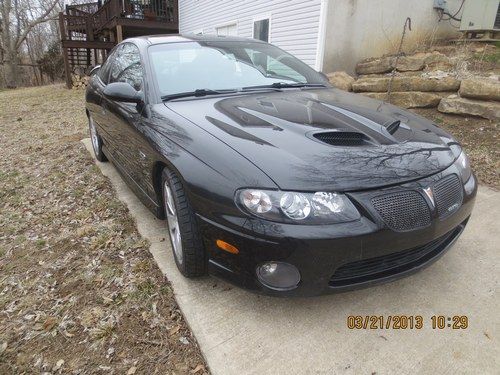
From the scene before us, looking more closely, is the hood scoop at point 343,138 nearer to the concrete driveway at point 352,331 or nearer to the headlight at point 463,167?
the headlight at point 463,167

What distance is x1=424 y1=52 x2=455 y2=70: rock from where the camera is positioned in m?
6.54

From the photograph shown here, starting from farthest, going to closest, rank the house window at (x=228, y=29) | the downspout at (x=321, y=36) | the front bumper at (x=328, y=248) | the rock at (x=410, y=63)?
1. the house window at (x=228, y=29)
2. the downspout at (x=321, y=36)
3. the rock at (x=410, y=63)
4. the front bumper at (x=328, y=248)

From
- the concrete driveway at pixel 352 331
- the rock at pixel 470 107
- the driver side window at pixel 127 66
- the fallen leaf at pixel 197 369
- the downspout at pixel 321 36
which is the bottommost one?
the fallen leaf at pixel 197 369

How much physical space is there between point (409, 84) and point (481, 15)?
11.4 feet

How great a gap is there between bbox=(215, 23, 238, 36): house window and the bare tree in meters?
18.5

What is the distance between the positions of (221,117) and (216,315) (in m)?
1.18

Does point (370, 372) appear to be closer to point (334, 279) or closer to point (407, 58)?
point (334, 279)

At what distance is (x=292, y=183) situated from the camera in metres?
1.75

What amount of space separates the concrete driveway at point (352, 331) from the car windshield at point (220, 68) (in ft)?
4.51

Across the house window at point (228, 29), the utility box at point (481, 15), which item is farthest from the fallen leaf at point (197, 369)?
the house window at point (228, 29)

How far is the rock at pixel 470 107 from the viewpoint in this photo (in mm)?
4992

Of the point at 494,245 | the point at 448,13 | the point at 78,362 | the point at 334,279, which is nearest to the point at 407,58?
the point at 448,13

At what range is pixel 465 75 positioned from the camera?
19.4 ft
